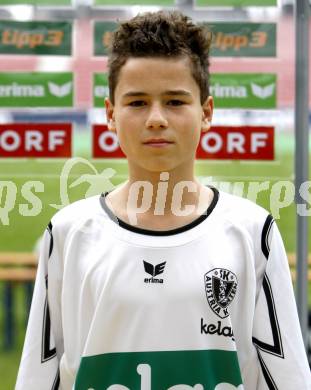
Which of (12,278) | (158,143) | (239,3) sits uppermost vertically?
(239,3)

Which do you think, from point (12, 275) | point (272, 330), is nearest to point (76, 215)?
point (272, 330)

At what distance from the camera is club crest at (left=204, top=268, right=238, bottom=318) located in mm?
1123

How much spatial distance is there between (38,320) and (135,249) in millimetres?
236

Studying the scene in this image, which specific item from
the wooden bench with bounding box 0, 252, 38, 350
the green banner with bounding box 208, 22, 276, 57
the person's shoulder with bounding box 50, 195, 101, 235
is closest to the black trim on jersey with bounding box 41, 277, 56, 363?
the person's shoulder with bounding box 50, 195, 101, 235

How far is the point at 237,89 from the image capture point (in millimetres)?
2098

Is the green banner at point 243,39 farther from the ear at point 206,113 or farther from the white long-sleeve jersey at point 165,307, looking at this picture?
the white long-sleeve jersey at point 165,307

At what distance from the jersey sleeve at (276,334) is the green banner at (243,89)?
3.26 feet

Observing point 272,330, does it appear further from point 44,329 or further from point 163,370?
point 44,329

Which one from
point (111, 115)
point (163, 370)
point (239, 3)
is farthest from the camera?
point (239, 3)

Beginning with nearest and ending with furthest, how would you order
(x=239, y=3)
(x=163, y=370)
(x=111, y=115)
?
(x=163, y=370), (x=111, y=115), (x=239, y=3)

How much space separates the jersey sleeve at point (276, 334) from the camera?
116 centimetres

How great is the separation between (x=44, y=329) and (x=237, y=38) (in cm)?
125

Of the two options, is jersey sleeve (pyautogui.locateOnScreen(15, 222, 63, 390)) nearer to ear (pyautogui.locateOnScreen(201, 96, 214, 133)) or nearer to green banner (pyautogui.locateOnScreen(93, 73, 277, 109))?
ear (pyautogui.locateOnScreen(201, 96, 214, 133))

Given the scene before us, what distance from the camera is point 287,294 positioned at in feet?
3.87
